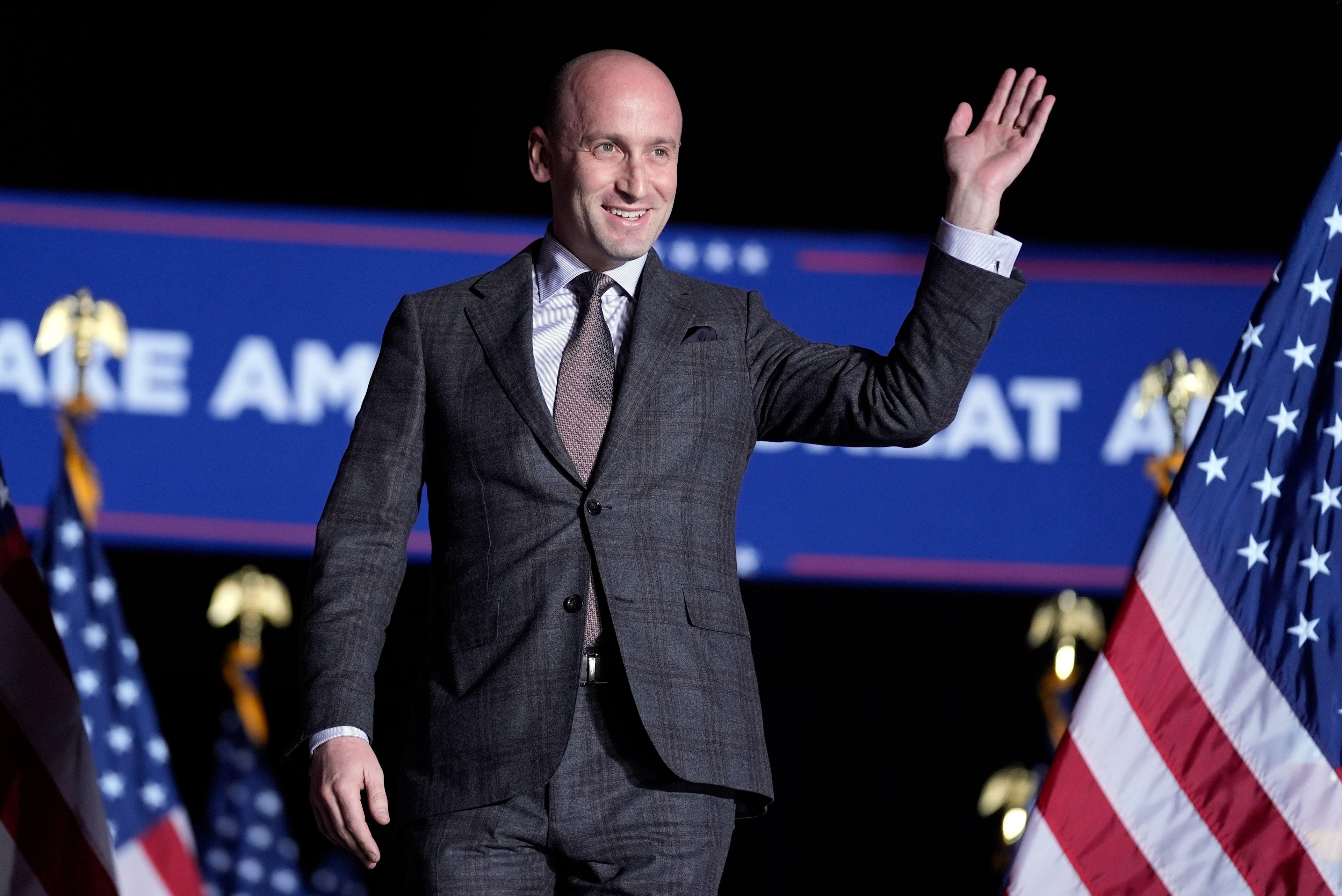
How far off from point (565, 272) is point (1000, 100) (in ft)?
1.56

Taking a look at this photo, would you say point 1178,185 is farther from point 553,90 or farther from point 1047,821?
point 553,90

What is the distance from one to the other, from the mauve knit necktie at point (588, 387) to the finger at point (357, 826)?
257mm

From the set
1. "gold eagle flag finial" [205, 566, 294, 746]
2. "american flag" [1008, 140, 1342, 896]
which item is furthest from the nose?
"gold eagle flag finial" [205, 566, 294, 746]

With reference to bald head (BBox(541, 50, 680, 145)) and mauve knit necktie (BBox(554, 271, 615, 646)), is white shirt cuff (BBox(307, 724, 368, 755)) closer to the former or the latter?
mauve knit necktie (BBox(554, 271, 615, 646))

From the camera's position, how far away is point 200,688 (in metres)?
3.66

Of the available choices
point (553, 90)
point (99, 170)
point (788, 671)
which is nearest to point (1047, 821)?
point (553, 90)

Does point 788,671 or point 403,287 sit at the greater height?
point 403,287

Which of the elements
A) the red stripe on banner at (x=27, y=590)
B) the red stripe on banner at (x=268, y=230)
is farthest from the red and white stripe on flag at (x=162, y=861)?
the red stripe on banner at (x=268, y=230)

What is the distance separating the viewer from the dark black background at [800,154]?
357 cm

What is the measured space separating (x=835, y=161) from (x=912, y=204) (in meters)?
0.20

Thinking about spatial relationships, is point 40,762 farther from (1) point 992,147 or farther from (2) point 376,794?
(1) point 992,147

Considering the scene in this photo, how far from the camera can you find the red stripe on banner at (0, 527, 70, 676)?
253 centimetres

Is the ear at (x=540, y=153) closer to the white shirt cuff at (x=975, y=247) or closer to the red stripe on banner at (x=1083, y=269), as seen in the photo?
the white shirt cuff at (x=975, y=247)

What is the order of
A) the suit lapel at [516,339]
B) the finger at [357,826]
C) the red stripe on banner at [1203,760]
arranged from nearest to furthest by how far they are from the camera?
1. the finger at [357,826]
2. the suit lapel at [516,339]
3. the red stripe on banner at [1203,760]
